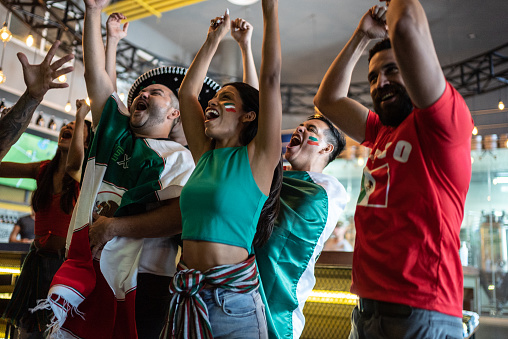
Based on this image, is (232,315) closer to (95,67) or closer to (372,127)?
(372,127)

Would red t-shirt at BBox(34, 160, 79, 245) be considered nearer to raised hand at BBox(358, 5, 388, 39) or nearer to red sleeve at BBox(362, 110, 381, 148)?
red sleeve at BBox(362, 110, 381, 148)

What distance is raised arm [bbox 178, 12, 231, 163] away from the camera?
5.56 ft

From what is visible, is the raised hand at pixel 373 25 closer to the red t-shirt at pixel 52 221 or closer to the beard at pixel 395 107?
the beard at pixel 395 107

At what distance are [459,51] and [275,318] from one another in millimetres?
9455

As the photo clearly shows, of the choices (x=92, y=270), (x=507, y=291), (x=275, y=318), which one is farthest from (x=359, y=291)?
(x=507, y=291)

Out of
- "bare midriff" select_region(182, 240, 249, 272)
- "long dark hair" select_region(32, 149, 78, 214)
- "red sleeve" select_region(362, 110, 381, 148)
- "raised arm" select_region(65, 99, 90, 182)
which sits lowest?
"bare midriff" select_region(182, 240, 249, 272)

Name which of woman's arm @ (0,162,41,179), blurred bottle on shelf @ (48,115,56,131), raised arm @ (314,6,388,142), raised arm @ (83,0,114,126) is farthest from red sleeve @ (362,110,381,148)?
blurred bottle on shelf @ (48,115,56,131)

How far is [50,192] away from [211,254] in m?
1.55

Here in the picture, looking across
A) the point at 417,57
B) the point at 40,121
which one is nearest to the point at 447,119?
the point at 417,57

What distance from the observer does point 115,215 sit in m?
1.67

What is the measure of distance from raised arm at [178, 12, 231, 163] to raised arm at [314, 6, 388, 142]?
46cm

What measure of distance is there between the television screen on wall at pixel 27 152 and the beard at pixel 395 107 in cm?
824

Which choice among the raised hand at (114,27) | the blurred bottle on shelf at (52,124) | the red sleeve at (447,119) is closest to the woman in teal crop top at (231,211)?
the red sleeve at (447,119)

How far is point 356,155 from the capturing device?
10812 millimetres
